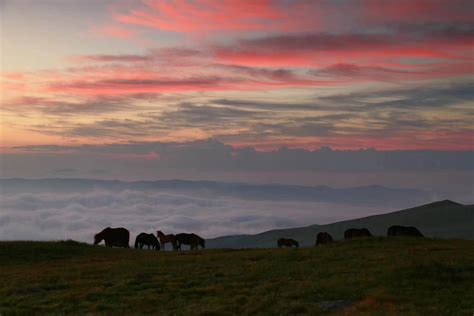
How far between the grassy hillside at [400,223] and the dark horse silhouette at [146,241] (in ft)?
276

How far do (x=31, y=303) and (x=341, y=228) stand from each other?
5624 inches

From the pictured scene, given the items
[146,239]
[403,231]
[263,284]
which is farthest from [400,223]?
[263,284]

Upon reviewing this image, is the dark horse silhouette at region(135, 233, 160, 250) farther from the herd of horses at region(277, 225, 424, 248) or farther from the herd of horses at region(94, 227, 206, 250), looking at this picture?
the herd of horses at region(277, 225, 424, 248)

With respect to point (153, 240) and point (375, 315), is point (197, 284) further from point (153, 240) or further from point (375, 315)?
point (153, 240)

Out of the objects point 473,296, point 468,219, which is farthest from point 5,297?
point 468,219

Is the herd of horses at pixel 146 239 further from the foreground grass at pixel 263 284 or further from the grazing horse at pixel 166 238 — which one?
the foreground grass at pixel 263 284

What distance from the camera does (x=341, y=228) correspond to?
163625mm

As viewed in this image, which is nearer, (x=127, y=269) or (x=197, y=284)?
(x=197, y=284)

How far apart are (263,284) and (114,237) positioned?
133 feet

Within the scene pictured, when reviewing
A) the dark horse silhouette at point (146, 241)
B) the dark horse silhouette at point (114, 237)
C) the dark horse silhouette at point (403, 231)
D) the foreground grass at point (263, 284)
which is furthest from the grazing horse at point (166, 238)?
the foreground grass at point (263, 284)

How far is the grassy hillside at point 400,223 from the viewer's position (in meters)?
142

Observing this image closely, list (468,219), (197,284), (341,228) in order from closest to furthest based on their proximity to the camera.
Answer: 1. (197,284)
2. (468,219)
3. (341,228)

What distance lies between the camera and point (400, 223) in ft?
524

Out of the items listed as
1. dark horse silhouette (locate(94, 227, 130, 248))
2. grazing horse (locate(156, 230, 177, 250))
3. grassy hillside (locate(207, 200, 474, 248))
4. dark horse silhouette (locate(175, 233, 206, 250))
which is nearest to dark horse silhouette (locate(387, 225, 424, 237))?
dark horse silhouette (locate(175, 233, 206, 250))
